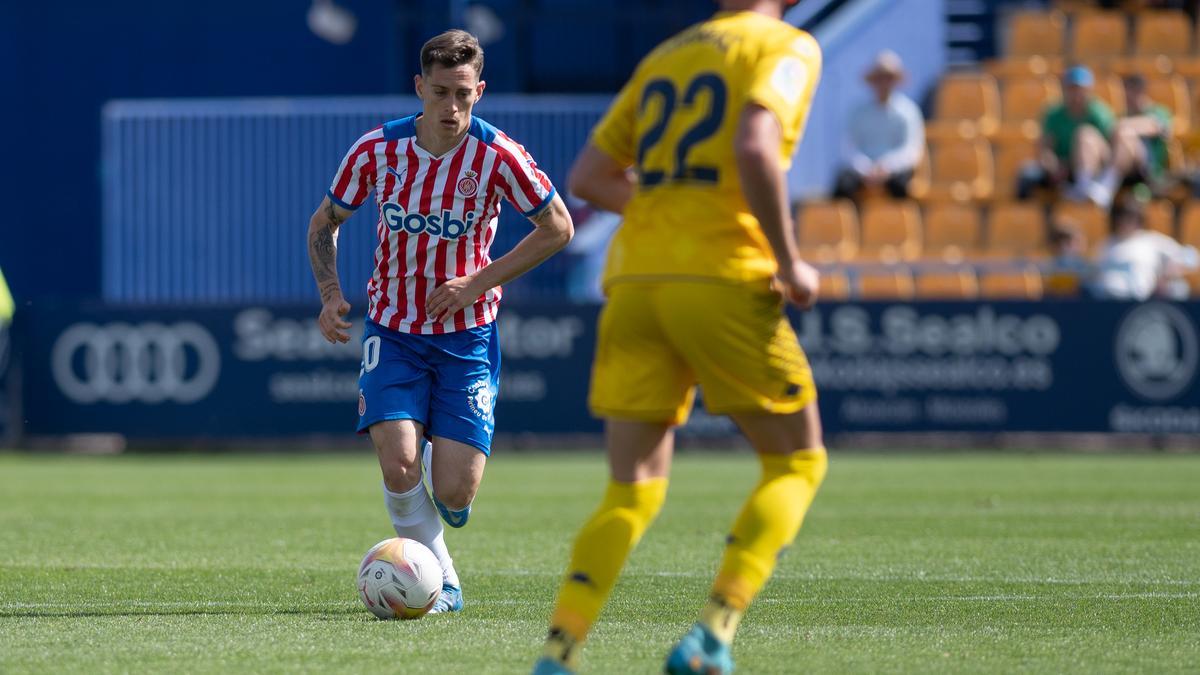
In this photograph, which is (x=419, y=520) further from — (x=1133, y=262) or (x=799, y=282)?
(x=1133, y=262)

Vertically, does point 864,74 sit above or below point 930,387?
above

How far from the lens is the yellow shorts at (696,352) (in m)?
4.75

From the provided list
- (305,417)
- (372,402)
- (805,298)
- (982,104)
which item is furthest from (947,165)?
(805,298)

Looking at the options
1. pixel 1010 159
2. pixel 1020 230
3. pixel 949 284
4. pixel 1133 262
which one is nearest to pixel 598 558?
pixel 1133 262

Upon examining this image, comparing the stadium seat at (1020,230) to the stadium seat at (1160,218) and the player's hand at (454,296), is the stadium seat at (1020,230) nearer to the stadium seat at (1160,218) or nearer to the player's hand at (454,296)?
the stadium seat at (1160,218)

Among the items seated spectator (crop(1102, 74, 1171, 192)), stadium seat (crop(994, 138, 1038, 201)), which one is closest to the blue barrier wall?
seated spectator (crop(1102, 74, 1171, 192))

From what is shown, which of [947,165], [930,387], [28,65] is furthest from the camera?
[28,65]

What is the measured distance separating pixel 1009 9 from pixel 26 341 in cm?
1240

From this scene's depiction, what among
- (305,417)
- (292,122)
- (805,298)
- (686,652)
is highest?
(805,298)

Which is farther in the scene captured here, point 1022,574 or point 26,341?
point 26,341

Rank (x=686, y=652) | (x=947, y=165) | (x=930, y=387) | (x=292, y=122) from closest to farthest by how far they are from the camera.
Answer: (x=686, y=652)
(x=930, y=387)
(x=947, y=165)
(x=292, y=122)

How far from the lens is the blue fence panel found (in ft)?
70.8

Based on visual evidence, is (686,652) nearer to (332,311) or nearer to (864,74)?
(332,311)

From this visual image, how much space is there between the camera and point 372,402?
680 cm
